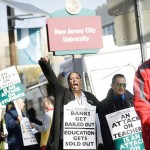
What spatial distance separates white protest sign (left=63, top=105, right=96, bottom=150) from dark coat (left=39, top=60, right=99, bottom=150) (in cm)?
7

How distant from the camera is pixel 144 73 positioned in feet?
11.1

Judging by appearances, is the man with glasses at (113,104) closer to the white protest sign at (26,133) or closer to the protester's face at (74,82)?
the protester's face at (74,82)

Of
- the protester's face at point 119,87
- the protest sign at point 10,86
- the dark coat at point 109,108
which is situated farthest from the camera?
the protest sign at point 10,86

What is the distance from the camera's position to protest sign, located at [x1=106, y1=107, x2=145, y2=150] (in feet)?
21.2

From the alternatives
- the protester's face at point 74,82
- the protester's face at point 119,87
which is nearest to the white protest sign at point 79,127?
the protester's face at point 74,82

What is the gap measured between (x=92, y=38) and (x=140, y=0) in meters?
6.03

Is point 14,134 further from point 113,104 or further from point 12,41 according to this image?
point 12,41

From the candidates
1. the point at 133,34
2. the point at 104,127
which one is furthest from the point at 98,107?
the point at 133,34

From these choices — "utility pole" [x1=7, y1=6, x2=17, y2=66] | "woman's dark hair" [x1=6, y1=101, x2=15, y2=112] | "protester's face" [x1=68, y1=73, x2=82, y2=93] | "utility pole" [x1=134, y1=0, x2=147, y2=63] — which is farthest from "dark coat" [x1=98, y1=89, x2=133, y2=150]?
"utility pole" [x1=7, y1=6, x2=17, y2=66]

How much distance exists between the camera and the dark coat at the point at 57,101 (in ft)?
19.9

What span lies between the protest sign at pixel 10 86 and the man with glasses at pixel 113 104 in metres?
4.62

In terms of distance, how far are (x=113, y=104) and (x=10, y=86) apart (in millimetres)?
5006

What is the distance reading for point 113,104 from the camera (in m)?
6.62

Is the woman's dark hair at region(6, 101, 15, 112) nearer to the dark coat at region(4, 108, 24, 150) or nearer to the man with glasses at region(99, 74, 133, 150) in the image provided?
the dark coat at region(4, 108, 24, 150)
